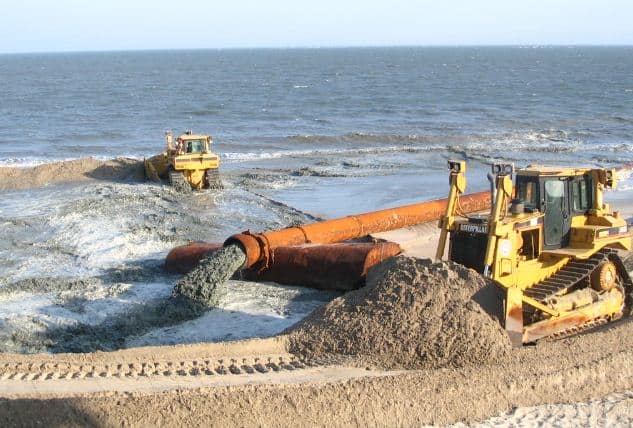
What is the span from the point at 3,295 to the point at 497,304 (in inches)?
341

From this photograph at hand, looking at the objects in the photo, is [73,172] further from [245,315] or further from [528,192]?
[528,192]

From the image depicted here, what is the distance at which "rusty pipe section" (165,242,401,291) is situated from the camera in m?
13.3

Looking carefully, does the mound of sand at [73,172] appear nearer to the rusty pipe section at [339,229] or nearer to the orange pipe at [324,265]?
the rusty pipe section at [339,229]

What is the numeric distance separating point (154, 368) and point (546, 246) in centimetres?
516

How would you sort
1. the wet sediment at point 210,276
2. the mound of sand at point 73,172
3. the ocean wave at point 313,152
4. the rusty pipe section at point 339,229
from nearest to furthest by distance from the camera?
the wet sediment at point 210,276
the rusty pipe section at point 339,229
the mound of sand at point 73,172
the ocean wave at point 313,152

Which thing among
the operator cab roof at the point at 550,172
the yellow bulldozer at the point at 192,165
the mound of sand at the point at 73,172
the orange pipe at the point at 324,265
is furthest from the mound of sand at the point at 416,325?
the mound of sand at the point at 73,172

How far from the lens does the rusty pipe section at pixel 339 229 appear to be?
46.0 ft

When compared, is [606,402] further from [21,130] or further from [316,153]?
[21,130]

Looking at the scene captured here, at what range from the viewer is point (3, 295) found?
44.6ft

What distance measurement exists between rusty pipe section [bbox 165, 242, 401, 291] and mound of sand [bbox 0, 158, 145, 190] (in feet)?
44.8

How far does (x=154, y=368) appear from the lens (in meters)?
9.06

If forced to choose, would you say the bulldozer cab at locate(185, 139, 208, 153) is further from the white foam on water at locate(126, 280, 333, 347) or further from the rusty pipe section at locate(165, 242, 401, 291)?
the white foam on water at locate(126, 280, 333, 347)

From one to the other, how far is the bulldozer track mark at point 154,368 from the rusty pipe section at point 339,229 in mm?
4507

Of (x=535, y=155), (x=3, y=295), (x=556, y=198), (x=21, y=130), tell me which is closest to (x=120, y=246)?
(x=3, y=295)
